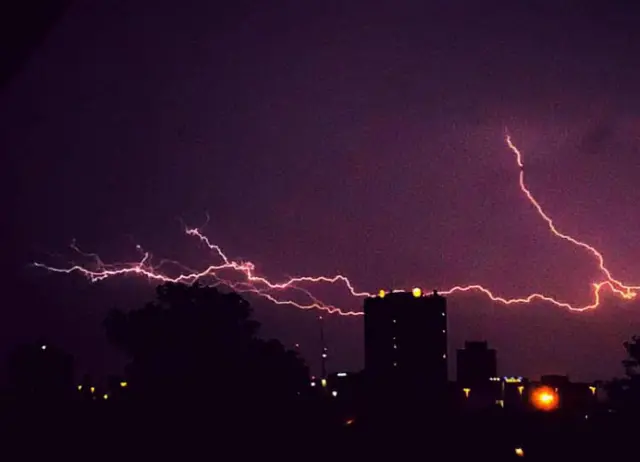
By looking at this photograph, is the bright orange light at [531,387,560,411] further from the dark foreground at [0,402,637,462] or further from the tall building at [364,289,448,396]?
the tall building at [364,289,448,396]

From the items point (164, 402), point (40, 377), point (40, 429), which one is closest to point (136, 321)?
point (40, 377)

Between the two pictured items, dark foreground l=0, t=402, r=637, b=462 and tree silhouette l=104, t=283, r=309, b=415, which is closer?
dark foreground l=0, t=402, r=637, b=462

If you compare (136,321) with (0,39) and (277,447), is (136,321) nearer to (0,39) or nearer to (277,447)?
(277,447)

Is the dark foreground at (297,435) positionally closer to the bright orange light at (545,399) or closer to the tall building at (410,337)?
the bright orange light at (545,399)

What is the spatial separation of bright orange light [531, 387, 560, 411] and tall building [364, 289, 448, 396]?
5676cm

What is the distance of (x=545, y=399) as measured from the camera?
1544 cm

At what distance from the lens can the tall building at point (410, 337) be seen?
245ft

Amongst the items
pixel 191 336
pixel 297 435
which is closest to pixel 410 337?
pixel 191 336

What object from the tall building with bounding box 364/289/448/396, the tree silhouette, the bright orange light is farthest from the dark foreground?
the tall building with bounding box 364/289/448/396

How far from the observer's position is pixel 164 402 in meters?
16.6

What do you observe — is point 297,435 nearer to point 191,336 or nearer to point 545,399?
point 545,399

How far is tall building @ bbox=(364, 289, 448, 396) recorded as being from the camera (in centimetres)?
7481

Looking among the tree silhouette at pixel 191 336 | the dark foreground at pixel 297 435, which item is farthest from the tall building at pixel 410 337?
the dark foreground at pixel 297 435

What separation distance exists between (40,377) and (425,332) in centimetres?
3639
